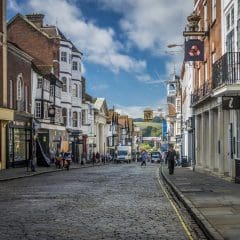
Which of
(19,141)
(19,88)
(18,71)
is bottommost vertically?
(19,141)

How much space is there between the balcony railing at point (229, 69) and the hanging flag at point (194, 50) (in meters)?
8.99

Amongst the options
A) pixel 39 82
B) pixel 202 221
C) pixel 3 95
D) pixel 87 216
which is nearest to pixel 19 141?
pixel 3 95

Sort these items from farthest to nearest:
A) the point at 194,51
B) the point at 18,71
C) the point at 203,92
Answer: the point at 18,71
the point at 203,92
the point at 194,51

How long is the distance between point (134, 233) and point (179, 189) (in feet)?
37.2

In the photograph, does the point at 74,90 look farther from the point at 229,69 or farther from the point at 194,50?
the point at 229,69

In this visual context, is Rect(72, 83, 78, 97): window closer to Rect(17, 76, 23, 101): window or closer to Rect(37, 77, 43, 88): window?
Rect(37, 77, 43, 88): window

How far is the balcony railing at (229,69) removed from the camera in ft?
74.8

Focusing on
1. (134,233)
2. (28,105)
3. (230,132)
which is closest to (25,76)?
(28,105)

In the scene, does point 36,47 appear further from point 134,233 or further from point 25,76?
point 134,233

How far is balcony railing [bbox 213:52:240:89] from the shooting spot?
898 inches

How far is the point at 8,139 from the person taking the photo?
44562 mm

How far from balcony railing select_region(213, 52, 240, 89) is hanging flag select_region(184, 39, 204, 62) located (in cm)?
A: 899

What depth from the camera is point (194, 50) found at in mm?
33719

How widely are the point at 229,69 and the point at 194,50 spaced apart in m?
10.6
